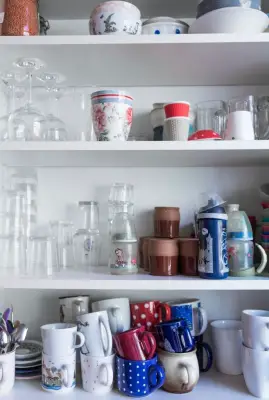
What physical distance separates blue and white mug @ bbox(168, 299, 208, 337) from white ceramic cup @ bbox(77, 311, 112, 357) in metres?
0.19

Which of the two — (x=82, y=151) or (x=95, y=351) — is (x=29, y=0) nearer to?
(x=82, y=151)

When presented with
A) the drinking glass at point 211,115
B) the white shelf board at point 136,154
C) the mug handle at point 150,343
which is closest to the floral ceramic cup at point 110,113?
the white shelf board at point 136,154

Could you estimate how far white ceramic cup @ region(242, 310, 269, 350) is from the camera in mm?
908

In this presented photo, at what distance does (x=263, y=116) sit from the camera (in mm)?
1082

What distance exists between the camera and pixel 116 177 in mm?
1190

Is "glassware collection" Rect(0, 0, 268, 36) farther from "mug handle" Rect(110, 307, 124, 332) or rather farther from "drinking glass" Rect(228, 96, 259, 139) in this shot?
"mug handle" Rect(110, 307, 124, 332)

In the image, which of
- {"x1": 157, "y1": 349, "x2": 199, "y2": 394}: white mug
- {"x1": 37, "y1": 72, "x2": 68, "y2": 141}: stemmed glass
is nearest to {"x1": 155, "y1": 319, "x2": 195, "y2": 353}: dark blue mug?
{"x1": 157, "y1": 349, "x2": 199, "y2": 394}: white mug

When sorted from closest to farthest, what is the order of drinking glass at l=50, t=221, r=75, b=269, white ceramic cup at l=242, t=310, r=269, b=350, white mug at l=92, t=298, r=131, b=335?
white ceramic cup at l=242, t=310, r=269, b=350 < white mug at l=92, t=298, r=131, b=335 < drinking glass at l=50, t=221, r=75, b=269

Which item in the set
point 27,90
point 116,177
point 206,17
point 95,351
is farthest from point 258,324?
point 27,90

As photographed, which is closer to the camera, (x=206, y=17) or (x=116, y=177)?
(x=206, y=17)

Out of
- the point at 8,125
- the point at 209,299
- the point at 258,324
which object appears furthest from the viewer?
the point at 209,299

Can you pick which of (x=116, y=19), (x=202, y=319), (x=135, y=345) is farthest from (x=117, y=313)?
(x=116, y=19)

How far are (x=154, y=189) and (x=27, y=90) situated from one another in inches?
17.9

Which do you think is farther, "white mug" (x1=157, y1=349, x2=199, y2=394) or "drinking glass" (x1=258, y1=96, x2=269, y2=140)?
"drinking glass" (x1=258, y1=96, x2=269, y2=140)
